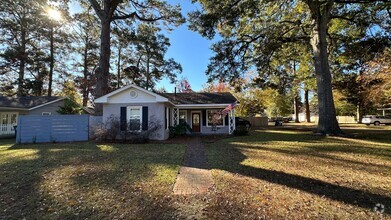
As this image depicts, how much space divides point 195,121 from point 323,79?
33.4 ft

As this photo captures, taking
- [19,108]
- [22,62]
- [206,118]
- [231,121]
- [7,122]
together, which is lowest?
[231,121]

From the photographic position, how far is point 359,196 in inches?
159

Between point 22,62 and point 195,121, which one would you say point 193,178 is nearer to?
point 195,121

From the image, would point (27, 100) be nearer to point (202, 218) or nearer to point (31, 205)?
point (31, 205)

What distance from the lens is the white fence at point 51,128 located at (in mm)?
12523

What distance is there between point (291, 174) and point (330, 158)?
9.66 feet

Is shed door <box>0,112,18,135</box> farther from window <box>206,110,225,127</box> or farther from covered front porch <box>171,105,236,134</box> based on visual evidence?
window <box>206,110,225,127</box>

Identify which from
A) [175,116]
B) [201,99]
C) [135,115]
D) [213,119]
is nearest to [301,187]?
[135,115]

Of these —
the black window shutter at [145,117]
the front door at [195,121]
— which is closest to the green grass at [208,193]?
the black window shutter at [145,117]

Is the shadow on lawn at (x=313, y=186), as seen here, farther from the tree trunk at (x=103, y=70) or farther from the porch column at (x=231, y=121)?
the tree trunk at (x=103, y=70)

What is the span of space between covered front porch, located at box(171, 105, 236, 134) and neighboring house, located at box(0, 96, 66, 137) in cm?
1276

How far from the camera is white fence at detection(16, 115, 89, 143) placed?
12.5 metres

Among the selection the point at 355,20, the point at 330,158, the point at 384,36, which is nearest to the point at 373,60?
the point at 384,36

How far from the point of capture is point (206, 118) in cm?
1825
